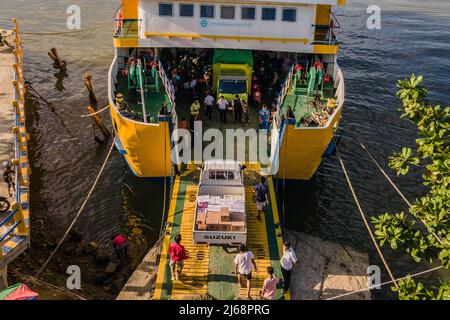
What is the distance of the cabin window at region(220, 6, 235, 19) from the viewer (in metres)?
21.9

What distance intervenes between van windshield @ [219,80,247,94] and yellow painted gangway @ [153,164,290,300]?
21.0ft

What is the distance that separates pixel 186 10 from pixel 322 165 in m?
10.5

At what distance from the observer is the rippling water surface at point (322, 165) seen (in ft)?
63.6

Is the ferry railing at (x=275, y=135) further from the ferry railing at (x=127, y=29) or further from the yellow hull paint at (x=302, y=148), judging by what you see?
the ferry railing at (x=127, y=29)

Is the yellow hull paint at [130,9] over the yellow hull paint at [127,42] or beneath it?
over

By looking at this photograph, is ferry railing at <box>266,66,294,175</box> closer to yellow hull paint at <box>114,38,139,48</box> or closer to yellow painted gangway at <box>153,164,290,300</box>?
yellow painted gangway at <box>153,164,290,300</box>

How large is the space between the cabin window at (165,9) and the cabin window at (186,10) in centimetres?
53

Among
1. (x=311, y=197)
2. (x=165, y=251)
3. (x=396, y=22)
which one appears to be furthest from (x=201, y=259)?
(x=396, y=22)

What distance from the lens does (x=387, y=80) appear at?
118 ft

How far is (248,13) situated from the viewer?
2203cm

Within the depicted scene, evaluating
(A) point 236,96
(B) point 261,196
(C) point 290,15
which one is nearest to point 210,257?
(B) point 261,196

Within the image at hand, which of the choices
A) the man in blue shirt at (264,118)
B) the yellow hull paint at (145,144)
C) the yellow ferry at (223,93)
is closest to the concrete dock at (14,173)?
the yellow ferry at (223,93)

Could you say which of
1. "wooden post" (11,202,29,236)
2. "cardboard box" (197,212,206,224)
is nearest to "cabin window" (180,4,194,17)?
"cardboard box" (197,212,206,224)
